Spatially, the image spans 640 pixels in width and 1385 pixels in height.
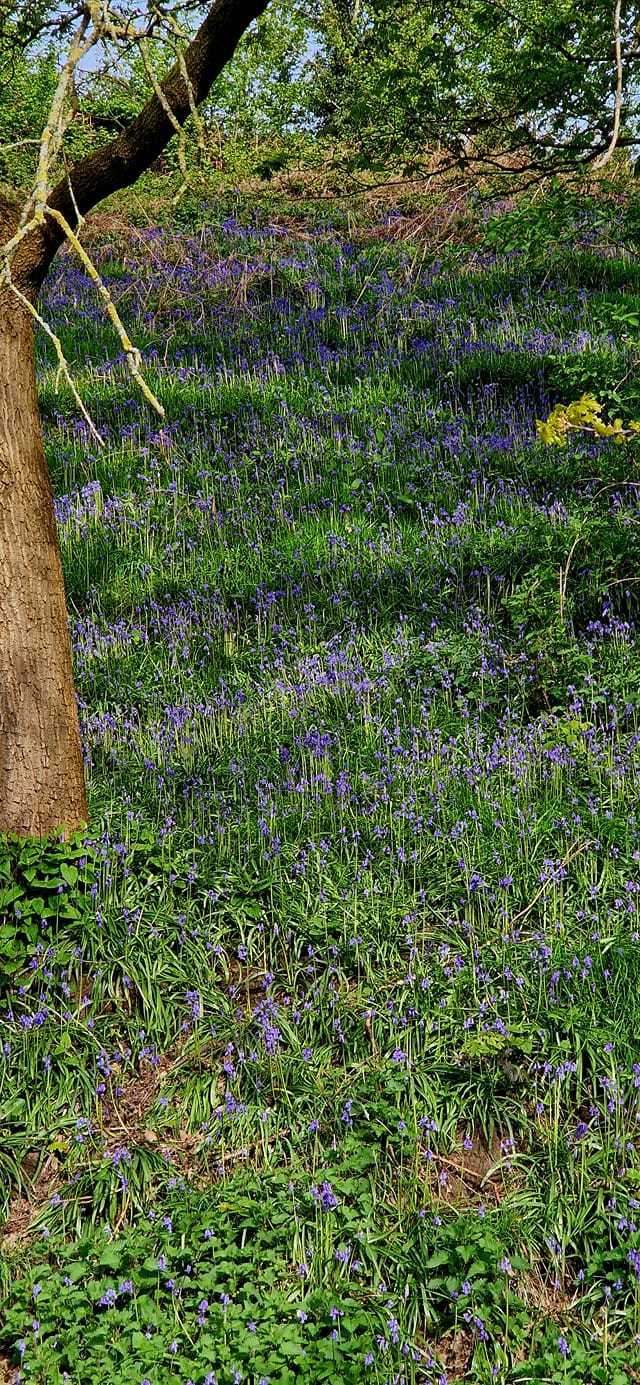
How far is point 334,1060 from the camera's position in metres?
3.93

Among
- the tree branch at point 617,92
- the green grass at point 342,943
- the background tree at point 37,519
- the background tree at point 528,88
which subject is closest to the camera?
the green grass at point 342,943

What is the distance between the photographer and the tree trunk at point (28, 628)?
14.6 ft

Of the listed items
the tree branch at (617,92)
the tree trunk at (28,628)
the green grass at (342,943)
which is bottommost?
the green grass at (342,943)

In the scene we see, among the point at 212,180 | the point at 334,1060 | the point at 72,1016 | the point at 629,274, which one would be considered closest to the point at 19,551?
the point at 72,1016

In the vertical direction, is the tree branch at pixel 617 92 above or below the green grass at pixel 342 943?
above

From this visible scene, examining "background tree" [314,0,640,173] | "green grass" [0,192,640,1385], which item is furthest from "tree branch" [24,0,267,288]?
"green grass" [0,192,640,1385]

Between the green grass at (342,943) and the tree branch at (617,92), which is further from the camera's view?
the tree branch at (617,92)

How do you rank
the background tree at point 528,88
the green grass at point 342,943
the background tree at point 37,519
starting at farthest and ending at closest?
the background tree at point 528,88
the background tree at point 37,519
the green grass at point 342,943

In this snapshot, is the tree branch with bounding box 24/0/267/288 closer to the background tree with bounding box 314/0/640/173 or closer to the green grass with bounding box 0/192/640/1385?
the background tree with bounding box 314/0/640/173

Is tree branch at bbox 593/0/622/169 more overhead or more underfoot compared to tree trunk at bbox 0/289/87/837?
more overhead

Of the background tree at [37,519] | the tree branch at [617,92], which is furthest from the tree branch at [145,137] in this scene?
the tree branch at [617,92]

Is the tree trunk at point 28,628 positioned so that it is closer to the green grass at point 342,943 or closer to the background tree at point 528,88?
the green grass at point 342,943

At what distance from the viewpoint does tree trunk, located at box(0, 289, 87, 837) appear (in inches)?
175

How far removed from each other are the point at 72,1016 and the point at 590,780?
2.41 meters
